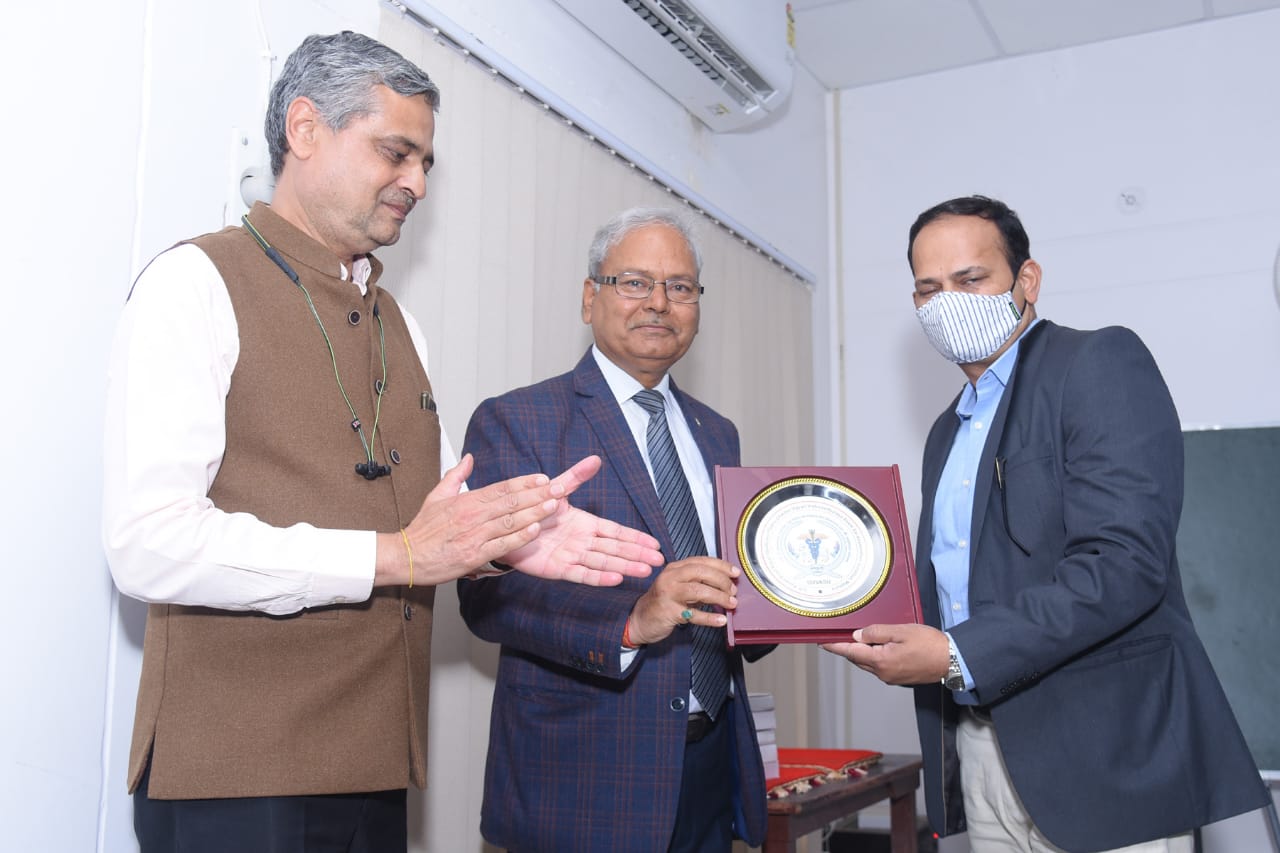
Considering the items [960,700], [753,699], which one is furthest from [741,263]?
[960,700]

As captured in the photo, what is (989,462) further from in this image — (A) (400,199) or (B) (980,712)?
(A) (400,199)

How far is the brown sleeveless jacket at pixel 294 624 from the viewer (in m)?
1.37

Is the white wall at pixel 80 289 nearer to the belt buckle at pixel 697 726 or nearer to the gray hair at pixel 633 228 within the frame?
the gray hair at pixel 633 228

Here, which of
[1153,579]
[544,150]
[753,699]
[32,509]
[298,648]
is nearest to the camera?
[298,648]

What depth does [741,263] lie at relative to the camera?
13.6 ft

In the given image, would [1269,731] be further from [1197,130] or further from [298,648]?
[298,648]

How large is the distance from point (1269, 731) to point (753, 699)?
1.77 m

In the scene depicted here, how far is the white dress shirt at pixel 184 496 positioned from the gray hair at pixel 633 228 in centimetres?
103

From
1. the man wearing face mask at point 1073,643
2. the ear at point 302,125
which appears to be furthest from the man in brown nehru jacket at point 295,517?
the man wearing face mask at point 1073,643

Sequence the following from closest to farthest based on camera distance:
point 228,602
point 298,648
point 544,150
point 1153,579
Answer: point 228,602 → point 298,648 → point 1153,579 → point 544,150

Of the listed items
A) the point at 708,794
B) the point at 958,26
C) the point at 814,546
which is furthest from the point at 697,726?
the point at 958,26

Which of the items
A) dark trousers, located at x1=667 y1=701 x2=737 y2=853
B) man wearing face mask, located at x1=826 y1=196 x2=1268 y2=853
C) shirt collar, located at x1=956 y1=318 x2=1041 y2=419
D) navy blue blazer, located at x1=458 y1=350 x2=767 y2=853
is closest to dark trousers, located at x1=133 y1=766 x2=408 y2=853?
navy blue blazer, located at x1=458 y1=350 x2=767 y2=853

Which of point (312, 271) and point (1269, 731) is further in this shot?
point (1269, 731)

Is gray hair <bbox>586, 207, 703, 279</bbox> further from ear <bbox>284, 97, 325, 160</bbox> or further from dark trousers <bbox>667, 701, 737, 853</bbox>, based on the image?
dark trousers <bbox>667, 701, 737, 853</bbox>
